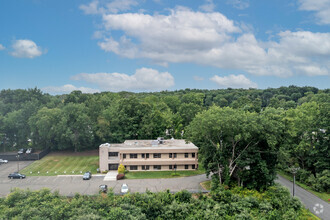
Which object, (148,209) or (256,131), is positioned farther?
(256,131)

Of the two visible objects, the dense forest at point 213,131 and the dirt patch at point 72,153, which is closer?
the dense forest at point 213,131

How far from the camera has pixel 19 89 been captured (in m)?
72.4

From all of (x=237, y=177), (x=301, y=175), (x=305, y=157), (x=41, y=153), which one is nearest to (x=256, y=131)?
(x=237, y=177)

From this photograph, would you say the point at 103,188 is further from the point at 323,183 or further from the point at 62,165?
the point at 323,183

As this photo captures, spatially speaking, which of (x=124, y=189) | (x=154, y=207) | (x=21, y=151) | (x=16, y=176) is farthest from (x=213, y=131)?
(x=21, y=151)

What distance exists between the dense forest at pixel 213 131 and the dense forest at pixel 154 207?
208 inches

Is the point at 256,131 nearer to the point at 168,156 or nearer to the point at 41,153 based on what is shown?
the point at 168,156

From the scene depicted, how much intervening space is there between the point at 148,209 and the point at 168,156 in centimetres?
1905

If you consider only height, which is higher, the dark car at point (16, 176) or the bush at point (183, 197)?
the bush at point (183, 197)

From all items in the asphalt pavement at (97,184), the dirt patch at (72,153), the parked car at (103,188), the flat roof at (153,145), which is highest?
the flat roof at (153,145)

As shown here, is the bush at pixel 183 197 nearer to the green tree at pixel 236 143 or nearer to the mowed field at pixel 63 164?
the green tree at pixel 236 143

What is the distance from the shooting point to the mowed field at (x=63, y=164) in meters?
44.9

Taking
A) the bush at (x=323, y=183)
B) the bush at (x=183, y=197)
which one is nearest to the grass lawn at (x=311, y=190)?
the bush at (x=323, y=183)

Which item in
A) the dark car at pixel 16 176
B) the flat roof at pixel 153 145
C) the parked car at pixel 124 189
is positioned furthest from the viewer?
the flat roof at pixel 153 145
